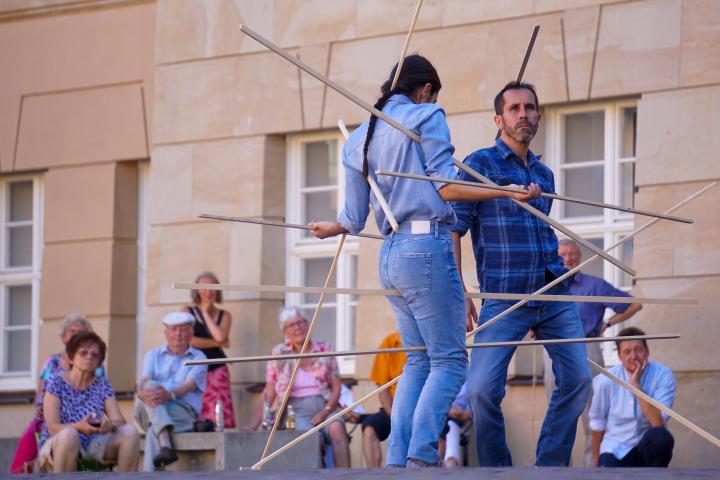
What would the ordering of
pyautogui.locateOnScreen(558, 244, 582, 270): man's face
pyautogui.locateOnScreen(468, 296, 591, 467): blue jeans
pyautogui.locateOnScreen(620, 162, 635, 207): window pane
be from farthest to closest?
1. pyautogui.locateOnScreen(620, 162, 635, 207): window pane
2. pyautogui.locateOnScreen(558, 244, 582, 270): man's face
3. pyautogui.locateOnScreen(468, 296, 591, 467): blue jeans

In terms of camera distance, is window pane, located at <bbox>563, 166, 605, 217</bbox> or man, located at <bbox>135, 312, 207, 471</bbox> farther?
window pane, located at <bbox>563, 166, 605, 217</bbox>

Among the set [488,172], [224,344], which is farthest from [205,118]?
[488,172]

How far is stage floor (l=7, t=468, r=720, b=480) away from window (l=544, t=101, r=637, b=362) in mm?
5158

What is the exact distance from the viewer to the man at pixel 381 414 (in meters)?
11.0

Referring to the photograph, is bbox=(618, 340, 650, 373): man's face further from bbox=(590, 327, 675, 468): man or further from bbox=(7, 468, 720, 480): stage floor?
bbox=(7, 468, 720, 480): stage floor

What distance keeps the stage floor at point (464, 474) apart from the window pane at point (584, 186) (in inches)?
209

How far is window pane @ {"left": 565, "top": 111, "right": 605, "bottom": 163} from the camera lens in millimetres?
11445

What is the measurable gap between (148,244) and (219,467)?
3.37 metres

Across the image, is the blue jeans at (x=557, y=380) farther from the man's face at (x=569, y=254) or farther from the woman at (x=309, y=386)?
the woman at (x=309, y=386)

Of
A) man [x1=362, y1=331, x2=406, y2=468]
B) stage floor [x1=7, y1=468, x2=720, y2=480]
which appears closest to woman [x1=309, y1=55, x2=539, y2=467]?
stage floor [x1=7, y1=468, x2=720, y2=480]

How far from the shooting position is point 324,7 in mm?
12492

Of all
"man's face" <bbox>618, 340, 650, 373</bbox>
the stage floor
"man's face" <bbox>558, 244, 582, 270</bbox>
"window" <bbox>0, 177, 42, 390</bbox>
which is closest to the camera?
the stage floor

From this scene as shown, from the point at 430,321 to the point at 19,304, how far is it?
8118mm

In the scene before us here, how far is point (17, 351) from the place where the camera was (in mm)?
14258
